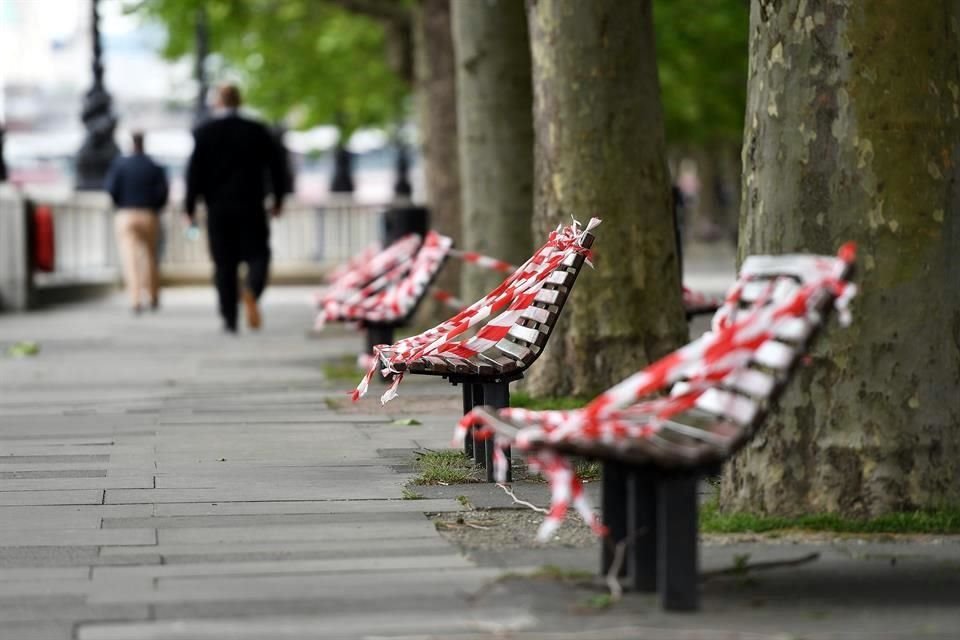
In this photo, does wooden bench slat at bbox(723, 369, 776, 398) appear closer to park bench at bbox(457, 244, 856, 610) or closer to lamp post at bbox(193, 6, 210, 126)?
park bench at bbox(457, 244, 856, 610)

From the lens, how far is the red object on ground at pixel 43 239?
80.2ft

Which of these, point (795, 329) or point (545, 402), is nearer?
point (795, 329)

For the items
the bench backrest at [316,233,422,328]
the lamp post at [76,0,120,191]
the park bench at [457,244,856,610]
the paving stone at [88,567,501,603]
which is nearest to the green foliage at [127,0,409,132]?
the lamp post at [76,0,120,191]

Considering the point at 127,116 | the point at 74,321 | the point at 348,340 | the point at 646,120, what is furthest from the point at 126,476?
the point at 127,116

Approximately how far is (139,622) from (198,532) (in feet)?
5.10

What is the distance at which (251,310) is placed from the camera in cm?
1950

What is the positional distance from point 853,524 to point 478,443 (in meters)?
2.11

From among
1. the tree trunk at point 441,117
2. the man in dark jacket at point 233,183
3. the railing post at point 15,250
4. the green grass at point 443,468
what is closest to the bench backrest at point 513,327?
the green grass at point 443,468

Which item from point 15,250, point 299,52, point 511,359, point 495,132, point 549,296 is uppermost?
point 299,52

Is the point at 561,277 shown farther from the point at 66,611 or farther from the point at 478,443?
the point at 66,611

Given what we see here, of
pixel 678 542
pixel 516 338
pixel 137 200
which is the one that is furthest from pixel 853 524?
pixel 137 200

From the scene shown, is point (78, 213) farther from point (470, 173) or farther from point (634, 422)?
point (634, 422)

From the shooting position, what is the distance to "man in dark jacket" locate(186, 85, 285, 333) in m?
18.5

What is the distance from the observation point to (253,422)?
35.2 ft
